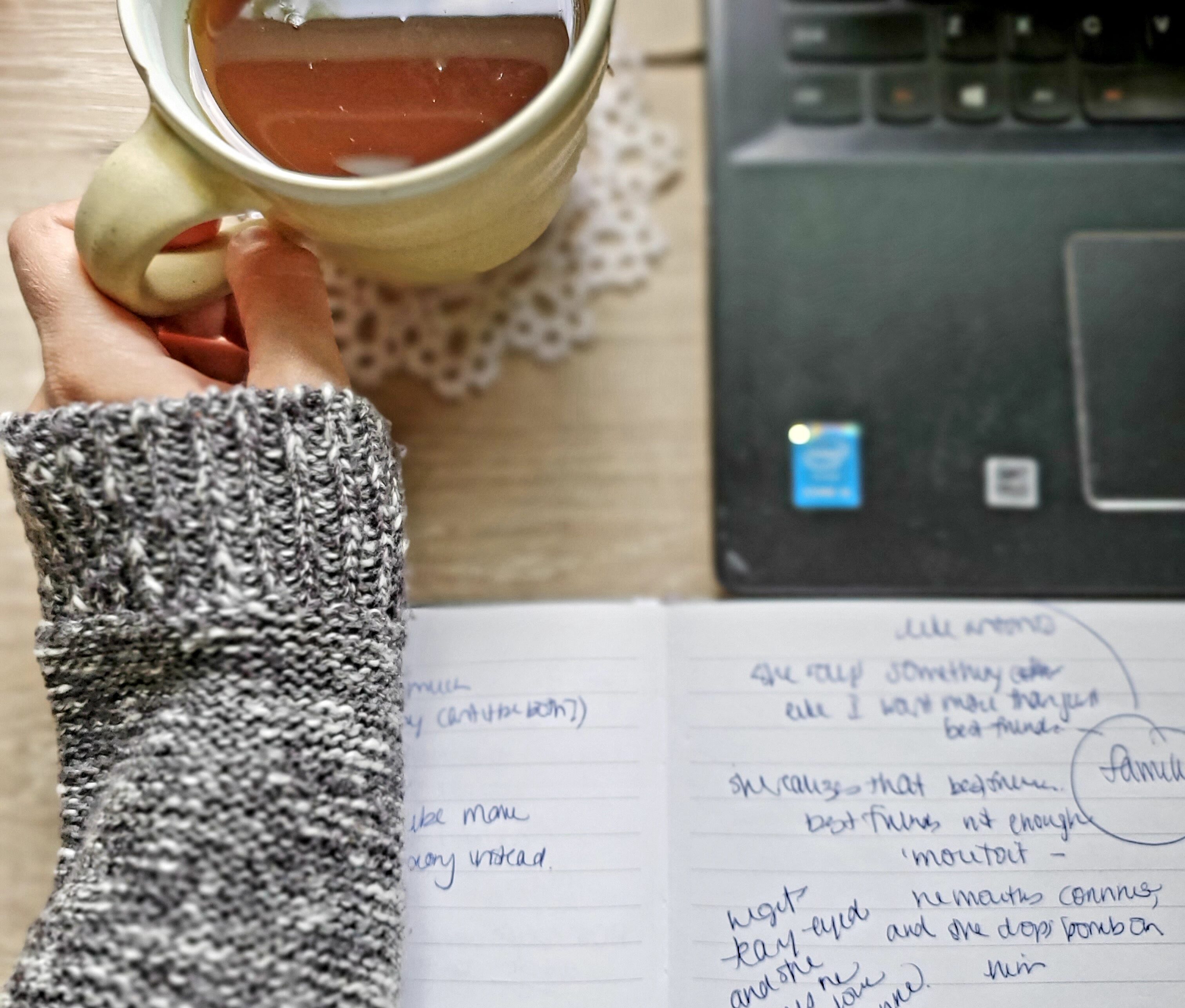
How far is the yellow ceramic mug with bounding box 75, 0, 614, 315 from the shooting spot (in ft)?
0.82

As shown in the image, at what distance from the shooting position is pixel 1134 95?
1.41ft

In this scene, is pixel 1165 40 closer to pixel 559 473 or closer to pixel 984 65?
pixel 984 65

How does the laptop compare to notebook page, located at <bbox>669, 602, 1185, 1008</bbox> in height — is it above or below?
above

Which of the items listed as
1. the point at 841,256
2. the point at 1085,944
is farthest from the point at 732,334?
the point at 1085,944

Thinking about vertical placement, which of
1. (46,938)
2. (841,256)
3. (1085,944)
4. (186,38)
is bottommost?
(1085,944)

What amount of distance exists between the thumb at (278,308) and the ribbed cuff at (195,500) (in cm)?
2

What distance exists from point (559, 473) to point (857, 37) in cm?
25

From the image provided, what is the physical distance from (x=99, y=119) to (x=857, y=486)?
33 centimetres

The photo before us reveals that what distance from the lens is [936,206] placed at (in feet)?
1.41

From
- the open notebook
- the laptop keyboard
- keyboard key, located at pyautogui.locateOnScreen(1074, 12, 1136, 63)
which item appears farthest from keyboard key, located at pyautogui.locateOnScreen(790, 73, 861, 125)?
the open notebook

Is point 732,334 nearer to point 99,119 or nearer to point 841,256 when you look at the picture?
point 841,256

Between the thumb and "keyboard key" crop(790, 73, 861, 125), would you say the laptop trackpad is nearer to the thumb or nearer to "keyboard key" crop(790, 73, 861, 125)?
"keyboard key" crop(790, 73, 861, 125)

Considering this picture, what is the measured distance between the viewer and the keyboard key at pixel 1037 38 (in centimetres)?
43

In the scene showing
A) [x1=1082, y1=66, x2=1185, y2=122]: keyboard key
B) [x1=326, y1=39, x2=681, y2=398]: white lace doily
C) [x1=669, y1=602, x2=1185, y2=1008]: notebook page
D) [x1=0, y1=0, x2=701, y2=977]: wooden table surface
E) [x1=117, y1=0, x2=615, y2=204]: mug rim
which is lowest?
[x1=669, y1=602, x2=1185, y2=1008]: notebook page
